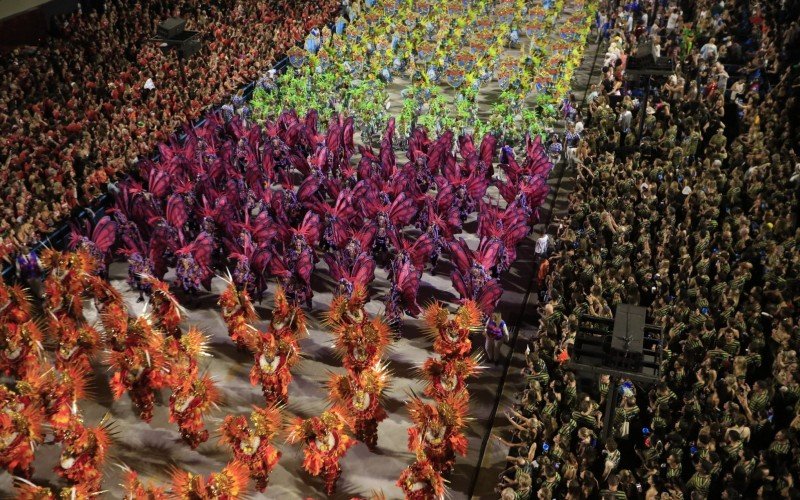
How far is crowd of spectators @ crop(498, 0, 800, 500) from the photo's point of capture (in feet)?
23.2

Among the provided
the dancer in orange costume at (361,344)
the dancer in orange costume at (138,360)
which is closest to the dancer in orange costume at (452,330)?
the dancer in orange costume at (361,344)

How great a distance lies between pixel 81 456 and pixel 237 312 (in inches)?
88.7

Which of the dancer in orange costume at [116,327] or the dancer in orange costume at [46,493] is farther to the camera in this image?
the dancer in orange costume at [116,327]

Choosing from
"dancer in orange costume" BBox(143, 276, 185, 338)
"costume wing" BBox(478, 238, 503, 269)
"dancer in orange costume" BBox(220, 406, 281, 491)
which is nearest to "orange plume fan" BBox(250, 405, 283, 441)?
"dancer in orange costume" BBox(220, 406, 281, 491)

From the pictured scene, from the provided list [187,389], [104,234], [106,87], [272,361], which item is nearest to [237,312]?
[272,361]

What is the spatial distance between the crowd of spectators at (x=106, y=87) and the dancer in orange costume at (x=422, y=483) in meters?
5.86

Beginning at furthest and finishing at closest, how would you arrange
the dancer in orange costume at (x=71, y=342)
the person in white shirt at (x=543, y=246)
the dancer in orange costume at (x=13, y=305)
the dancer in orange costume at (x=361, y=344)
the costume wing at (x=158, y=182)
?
the costume wing at (x=158, y=182) → the person in white shirt at (x=543, y=246) → the dancer in orange costume at (x=13, y=305) → the dancer in orange costume at (x=71, y=342) → the dancer in orange costume at (x=361, y=344)

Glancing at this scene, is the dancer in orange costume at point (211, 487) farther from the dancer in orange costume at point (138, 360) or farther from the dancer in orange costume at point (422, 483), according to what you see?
the dancer in orange costume at point (138, 360)

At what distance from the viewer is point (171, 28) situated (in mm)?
15117

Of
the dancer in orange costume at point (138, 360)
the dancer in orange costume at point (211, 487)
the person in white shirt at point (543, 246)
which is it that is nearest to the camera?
the dancer in orange costume at point (211, 487)

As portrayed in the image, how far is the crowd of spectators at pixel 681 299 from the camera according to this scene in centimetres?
706

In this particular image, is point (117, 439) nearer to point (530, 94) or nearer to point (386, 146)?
point (386, 146)

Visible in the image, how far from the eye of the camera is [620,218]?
9914 millimetres

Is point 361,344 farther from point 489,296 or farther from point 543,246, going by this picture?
point 543,246
